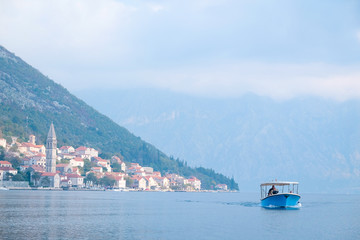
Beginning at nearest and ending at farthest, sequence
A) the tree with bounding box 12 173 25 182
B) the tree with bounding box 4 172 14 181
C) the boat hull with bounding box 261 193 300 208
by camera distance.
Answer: the boat hull with bounding box 261 193 300 208
the tree with bounding box 4 172 14 181
the tree with bounding box 12 173 25 182

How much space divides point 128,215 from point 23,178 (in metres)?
123

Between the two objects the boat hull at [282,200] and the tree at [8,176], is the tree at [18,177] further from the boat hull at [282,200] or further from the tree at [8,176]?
the boat hull at [282,200]

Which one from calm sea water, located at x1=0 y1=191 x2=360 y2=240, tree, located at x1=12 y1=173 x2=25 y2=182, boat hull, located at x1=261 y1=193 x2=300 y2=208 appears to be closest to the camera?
calm sea water, located at x1=0 y1=191 x2=360 y2=240

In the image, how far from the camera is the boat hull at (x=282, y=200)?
319 ft

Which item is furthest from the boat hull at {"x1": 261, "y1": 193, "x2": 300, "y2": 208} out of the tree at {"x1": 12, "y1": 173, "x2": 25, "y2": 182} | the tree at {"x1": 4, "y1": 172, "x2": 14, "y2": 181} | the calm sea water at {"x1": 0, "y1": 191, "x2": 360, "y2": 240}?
the tree at {"x1": 12, "y1": 173, "x2": 25, "y2": 182}

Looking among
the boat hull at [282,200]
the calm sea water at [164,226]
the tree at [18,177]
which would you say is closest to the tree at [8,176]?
the tree at [18,177]

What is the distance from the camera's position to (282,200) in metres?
97.9

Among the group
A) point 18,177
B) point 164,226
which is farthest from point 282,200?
point 18,177

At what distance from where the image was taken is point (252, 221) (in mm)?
75438

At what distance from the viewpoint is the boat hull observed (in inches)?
3826

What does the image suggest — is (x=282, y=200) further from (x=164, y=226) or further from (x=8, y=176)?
(x=8, y=176)

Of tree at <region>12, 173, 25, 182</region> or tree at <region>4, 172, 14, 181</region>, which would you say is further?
tree at <region>12, 173, 25, 182</region>

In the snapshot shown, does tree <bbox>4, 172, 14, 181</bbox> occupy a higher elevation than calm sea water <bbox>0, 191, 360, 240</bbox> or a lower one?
higher

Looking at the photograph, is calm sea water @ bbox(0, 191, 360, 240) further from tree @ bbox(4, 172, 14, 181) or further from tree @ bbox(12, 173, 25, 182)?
tree @ bbox(12, 173, 25, 182)
